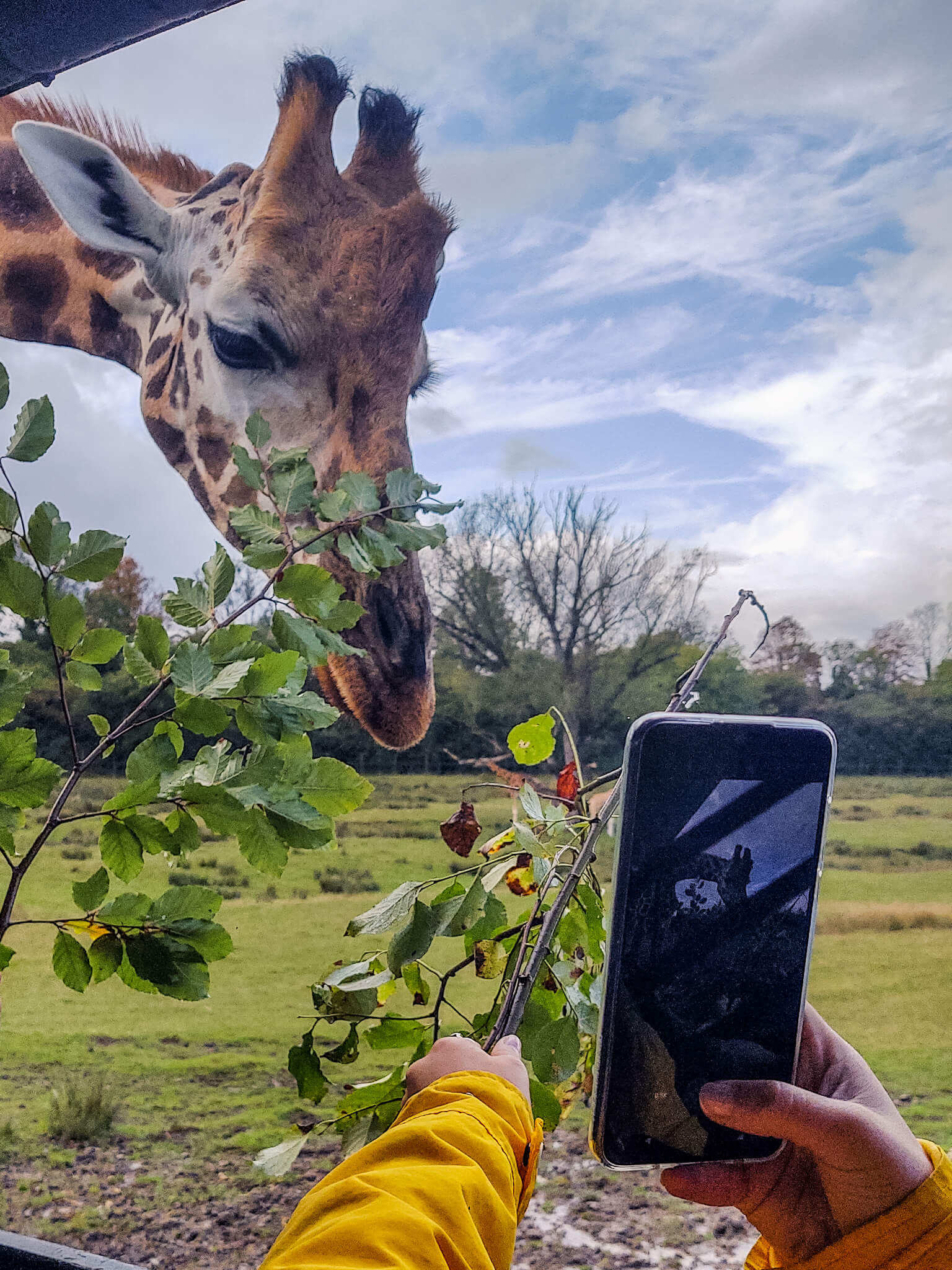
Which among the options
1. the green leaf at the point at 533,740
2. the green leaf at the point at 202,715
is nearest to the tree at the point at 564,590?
the green leaf at the point at 533,740

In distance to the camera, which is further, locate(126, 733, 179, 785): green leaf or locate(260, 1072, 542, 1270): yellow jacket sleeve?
locate(126, 733, 179, 785): green leaf

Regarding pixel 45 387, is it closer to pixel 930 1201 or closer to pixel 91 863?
pixel 91 863

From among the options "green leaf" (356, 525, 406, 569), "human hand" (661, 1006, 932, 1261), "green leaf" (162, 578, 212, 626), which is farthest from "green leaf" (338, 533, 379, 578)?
"human hand" (661, 1006, 932, 1261)

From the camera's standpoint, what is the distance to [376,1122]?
1.98ft

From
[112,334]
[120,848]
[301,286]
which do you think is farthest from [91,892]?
[112,334]

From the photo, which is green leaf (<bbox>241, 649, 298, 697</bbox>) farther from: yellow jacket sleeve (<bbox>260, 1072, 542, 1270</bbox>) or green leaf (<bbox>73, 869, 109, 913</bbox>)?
yellow jacket sleeve (<bbox>260, 1072, 542, 1270</bbox>)

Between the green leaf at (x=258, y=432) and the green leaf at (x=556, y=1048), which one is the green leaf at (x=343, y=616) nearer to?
the green leaf at (x=258, y=432)

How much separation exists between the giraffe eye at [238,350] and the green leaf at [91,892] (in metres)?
0.77

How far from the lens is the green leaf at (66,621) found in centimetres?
58

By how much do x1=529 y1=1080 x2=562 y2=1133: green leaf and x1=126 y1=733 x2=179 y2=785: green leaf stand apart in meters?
0.30

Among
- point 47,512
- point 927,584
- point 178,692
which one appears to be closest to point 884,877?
point 927,584

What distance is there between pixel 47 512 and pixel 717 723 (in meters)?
0.43

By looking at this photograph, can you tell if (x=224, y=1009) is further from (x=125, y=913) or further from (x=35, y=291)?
(x=35, y=291)

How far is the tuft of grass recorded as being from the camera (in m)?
1.14
